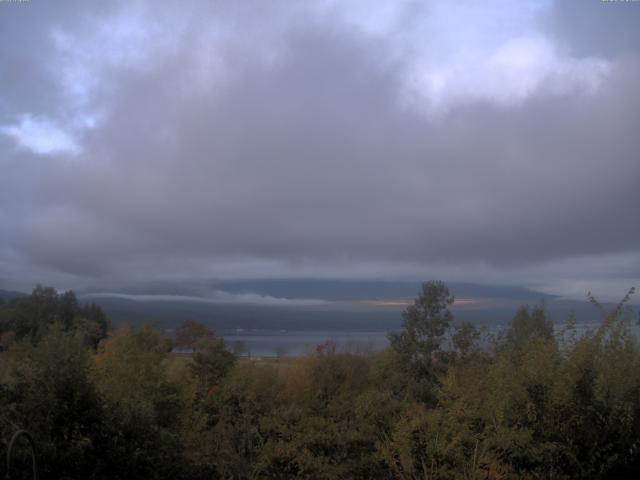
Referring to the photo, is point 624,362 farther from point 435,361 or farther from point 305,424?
point 435,361

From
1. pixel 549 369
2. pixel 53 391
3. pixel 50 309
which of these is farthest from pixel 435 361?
pixel 50 309

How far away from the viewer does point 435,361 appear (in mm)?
22641

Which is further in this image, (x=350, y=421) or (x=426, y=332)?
(x=426, y=332)

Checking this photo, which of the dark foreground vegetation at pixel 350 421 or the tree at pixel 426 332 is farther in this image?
the tree at pixel 426 332

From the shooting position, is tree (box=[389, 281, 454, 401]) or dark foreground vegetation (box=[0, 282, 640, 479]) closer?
dark foreground vegetation (box=[0, 282, 640, 479])

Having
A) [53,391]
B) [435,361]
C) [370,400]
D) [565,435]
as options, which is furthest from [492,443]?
[435,361]

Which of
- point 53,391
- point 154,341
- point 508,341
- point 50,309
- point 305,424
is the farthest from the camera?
point 50,309

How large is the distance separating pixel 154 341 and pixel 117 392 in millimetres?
11670

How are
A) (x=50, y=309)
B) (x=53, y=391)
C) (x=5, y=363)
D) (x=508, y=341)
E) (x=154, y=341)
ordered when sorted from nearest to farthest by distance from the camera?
(x=53, y=391) → (x=5, y=363) → (x=508, y=341) → (x=154, y=341) → (x=50, y=309)

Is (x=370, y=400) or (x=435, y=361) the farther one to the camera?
(x=435, y=361)

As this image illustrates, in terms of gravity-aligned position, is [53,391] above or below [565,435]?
above

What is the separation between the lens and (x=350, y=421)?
15328 millimetres

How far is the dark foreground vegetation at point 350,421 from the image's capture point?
28.3 ft

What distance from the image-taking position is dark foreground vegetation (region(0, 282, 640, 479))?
8633mm
